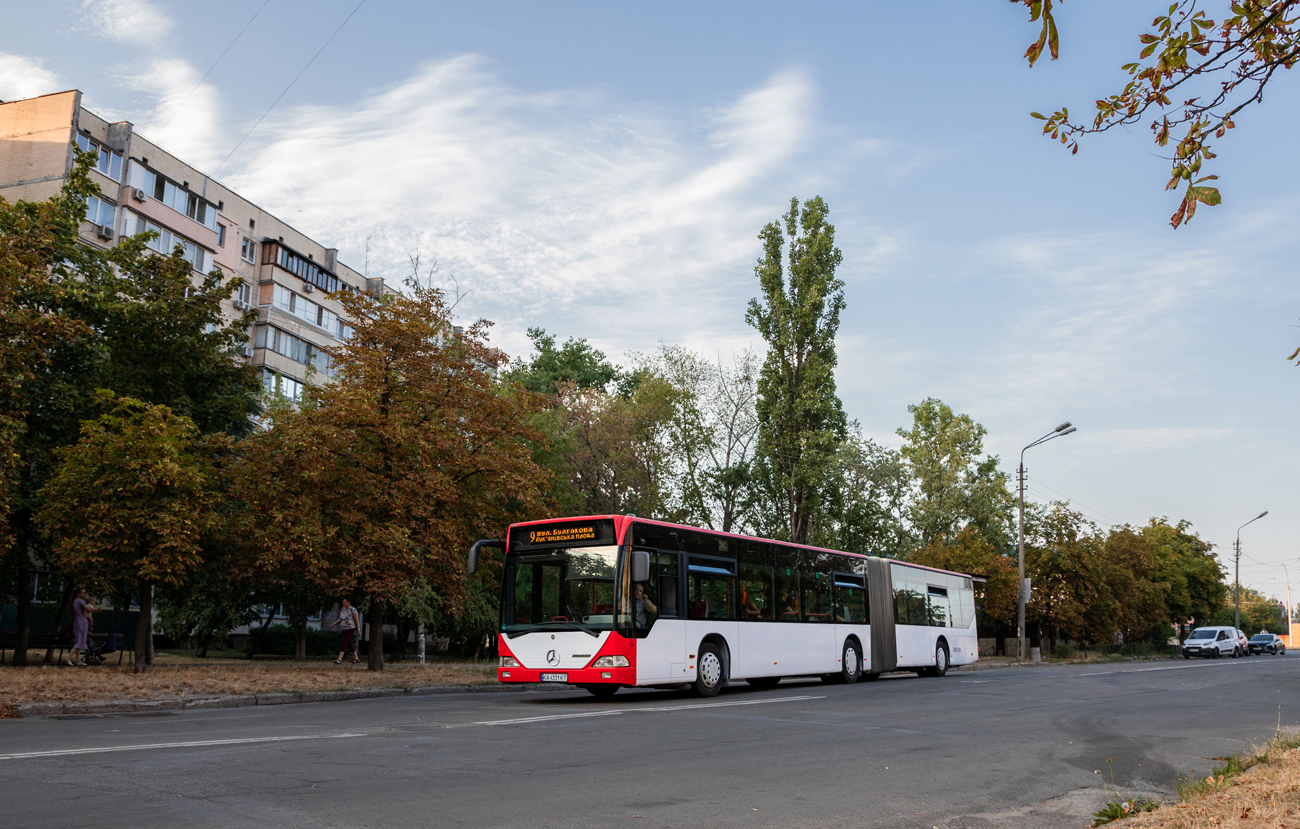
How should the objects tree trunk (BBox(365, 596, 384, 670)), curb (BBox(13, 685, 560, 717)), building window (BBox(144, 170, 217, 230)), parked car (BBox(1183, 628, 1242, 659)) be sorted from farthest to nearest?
parked car (BBox(1183, 628, 1242, 659)) < building window (BBox(144, 170, 217, 230)) < tree trunk (BBox(365, 596, 384, 670)) < curb (BBox(13, 685, 560, 717))

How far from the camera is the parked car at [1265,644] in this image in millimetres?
67625

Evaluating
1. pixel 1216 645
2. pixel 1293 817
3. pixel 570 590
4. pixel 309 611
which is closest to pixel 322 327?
pixel 309 611

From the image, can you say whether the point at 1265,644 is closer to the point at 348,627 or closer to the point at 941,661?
the point at 941,661

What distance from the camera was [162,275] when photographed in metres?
25.1

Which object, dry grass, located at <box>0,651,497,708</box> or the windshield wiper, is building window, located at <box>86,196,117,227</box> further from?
the windshield wiper

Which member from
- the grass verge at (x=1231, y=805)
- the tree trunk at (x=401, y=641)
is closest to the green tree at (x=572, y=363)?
the tree trunk at (x=401, y=641)

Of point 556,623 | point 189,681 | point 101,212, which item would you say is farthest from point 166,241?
point 556,623

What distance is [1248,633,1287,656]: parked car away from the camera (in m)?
67.6

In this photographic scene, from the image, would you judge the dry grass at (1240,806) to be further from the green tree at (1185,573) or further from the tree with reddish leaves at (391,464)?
the green tree at (1185,573)

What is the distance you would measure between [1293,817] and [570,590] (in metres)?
12.3

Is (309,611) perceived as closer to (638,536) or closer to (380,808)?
(638,536)

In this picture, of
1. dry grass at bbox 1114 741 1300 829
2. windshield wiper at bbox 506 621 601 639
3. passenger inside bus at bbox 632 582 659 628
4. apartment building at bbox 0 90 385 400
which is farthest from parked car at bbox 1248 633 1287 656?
dry grass at bbox 1114 741 1300 829

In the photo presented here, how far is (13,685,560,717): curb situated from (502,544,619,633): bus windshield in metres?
3.27

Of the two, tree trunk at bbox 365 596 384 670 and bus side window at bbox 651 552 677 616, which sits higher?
bus side window at bbox 651 552 677 616
